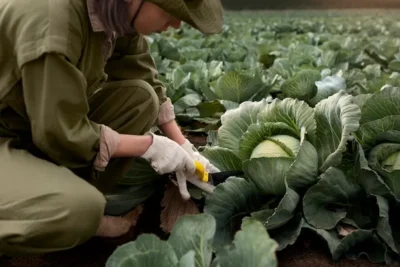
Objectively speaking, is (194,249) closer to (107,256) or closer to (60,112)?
(60,112)

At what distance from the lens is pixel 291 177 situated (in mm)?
2170

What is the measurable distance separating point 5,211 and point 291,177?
1.01 metres

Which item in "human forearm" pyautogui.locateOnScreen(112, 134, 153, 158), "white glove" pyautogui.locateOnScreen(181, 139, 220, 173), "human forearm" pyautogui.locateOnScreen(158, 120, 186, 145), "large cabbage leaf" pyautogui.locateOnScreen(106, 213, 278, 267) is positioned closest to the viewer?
"large cabbage leaf" pyautogui.locateOnScreen(106, 213, 278, 267)

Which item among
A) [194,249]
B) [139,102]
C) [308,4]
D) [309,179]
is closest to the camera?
[194,249]

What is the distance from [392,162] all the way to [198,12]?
967 mm

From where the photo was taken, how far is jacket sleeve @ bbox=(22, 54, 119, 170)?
1.76 metres

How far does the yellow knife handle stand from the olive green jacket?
452 millimetres

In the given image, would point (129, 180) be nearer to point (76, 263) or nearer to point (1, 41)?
point (76, 263)

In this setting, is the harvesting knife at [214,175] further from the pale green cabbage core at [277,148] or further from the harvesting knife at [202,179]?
the pale green cabbage core at [277,148]

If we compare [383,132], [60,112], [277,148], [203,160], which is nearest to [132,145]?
[60,112]

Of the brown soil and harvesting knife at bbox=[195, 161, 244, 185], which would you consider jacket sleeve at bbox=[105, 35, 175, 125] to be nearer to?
harvesting knife at bbox=[195, 161, 244, 185]

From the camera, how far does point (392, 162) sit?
2213 millimetres

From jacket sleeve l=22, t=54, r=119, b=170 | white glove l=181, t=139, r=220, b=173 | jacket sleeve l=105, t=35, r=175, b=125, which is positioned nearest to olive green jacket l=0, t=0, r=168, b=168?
jacket sleeve l=22, t=54, r=119, b=170

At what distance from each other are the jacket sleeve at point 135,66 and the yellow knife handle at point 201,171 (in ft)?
1.17
